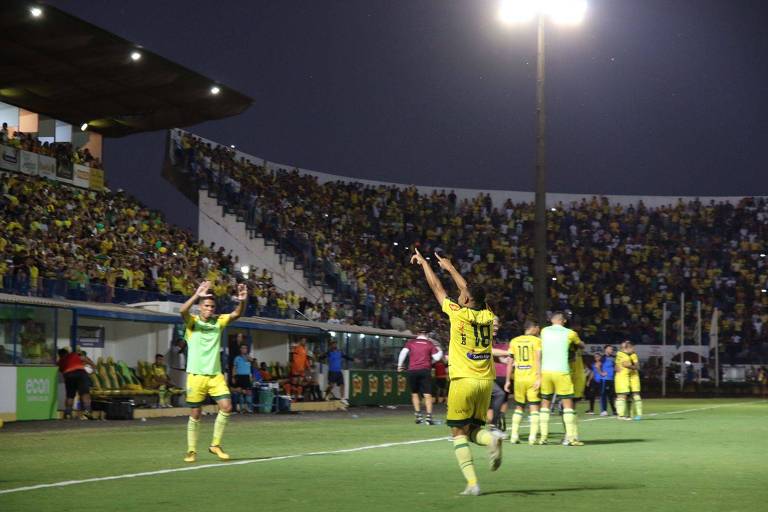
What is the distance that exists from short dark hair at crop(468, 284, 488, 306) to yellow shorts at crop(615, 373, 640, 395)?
19.0 metres

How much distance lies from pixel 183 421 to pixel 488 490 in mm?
17035

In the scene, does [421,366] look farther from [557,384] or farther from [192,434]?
[192,434]

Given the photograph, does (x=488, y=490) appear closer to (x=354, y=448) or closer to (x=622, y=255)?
(x=354, y=448)

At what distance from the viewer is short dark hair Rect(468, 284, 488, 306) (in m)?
11.2

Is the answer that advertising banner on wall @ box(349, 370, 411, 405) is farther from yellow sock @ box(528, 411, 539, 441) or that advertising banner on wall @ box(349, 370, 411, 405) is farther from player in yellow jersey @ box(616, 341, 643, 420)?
yellow sock @ box(528, 411, 539, 441)

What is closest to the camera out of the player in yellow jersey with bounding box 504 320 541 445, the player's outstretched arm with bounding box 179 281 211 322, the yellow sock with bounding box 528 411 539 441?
the player's outstretched arm with bounding box 179 281 211 322

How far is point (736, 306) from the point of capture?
2403 inches

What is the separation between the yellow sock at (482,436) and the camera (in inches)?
438

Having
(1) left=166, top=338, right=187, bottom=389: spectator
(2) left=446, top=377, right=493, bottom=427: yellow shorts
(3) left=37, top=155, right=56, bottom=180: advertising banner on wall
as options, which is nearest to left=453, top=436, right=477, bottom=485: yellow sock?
(2) left=446, top=377, right=493, bottom=427: yellow shorts

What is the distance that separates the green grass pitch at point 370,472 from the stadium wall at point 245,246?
25.7m

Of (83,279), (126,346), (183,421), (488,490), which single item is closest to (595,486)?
(488,490)

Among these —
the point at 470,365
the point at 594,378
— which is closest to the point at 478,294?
the point at 470,365

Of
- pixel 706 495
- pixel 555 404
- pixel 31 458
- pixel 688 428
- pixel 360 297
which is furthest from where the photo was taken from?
pixel 360 297

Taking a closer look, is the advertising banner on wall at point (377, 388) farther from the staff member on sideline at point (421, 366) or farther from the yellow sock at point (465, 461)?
the yellow sock at point (465, 461)
